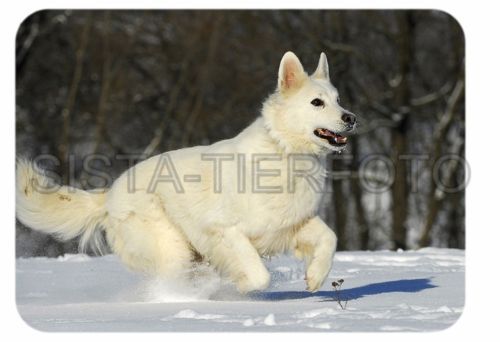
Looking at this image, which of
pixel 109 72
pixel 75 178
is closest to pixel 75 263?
pixel 75 178

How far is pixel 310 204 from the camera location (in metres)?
7.41

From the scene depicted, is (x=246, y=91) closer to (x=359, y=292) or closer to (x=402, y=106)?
(x=402, y=106)

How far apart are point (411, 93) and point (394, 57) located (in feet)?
2.79

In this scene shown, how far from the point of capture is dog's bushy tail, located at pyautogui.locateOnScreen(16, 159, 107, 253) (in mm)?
8406

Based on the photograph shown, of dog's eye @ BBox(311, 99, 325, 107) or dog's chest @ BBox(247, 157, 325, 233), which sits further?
dog's eye @ BBox(311, 99, 325, 107)

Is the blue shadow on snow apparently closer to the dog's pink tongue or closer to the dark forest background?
the dog's pink tongue

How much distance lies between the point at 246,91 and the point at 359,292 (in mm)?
11411

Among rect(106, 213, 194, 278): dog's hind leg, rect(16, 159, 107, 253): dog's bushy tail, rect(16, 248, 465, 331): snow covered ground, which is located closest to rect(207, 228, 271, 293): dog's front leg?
rect(16, 248, 465, 331): snow covered ground

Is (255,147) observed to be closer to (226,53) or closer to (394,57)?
(394,57)

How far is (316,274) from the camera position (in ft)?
23.5

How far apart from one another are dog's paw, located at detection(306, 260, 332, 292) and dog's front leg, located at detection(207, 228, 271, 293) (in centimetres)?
35

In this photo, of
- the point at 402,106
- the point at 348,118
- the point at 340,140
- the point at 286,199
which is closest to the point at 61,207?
the point at 286,199

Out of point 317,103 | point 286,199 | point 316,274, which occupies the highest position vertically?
point 317,103

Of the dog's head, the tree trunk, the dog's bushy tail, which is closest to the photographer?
the dog's head
